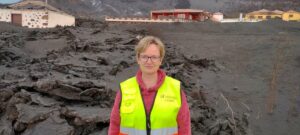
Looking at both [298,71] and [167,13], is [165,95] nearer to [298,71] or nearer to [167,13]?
[298,71]

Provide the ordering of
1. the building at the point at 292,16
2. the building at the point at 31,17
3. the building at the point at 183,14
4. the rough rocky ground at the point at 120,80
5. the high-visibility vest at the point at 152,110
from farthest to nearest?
the building at the point at 292,16, the building at the point at 183,14, the building at the point at 31,17, the rough rocky ground at the point at 120,80, the high-visibility vest at the point at 152,110

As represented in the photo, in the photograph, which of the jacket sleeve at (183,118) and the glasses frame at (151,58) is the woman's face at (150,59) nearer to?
the glasses frame at (151,58)

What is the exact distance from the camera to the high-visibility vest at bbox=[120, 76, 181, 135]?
288 cm

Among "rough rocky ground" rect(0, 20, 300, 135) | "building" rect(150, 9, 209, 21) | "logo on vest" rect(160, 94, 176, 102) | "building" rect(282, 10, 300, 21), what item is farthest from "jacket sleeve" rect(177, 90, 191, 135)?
"building" rect(282, 10, 300, 21)

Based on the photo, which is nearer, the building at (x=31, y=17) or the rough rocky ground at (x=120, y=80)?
the rough rocky ground at (x=120, y=80)

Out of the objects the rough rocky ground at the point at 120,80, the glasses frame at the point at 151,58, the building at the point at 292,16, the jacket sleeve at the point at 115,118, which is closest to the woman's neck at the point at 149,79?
the glasses frame at the point at 151,58

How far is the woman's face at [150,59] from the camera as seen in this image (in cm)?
297

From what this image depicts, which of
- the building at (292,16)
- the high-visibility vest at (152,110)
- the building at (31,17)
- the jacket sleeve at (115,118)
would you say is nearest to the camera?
the high-visibility vest at (152,110)

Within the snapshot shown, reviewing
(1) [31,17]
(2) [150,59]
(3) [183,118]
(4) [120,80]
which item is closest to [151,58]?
(2) [150,59]

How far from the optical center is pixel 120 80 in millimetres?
9742

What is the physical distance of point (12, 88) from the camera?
301 inches

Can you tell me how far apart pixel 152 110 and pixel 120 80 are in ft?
22.7

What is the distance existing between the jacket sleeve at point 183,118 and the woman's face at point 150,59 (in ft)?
1.02

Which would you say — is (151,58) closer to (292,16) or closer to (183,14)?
(183,14)
